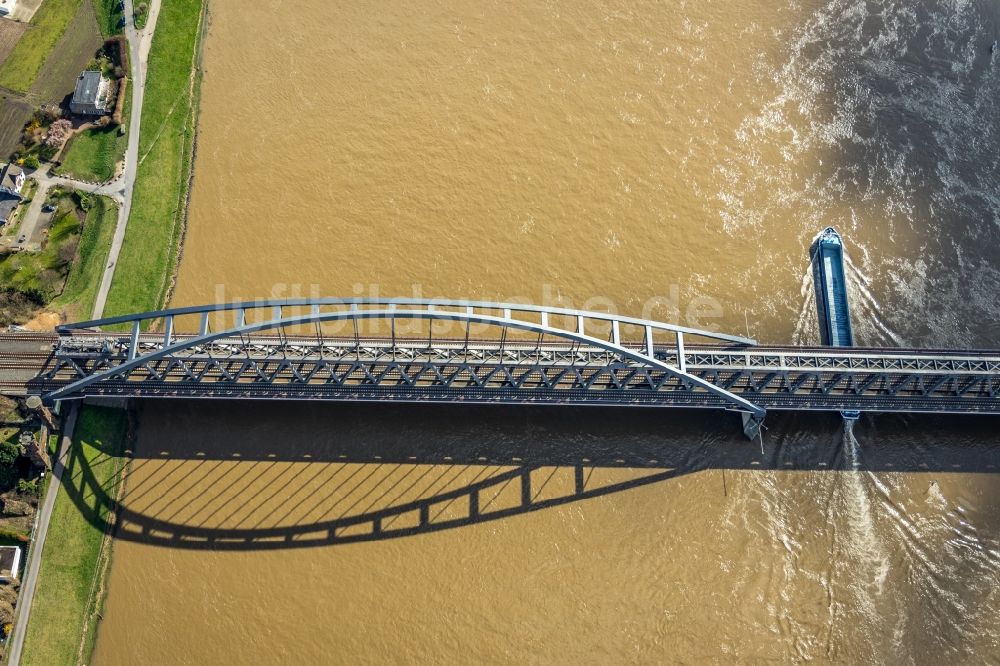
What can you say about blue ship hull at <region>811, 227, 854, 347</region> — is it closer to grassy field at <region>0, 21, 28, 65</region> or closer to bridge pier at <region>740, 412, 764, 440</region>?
bridge pier at <region>740, 412, 764, 440</region>

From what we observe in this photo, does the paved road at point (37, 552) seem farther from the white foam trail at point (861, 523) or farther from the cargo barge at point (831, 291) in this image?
the cargo barge at point (831, 291)

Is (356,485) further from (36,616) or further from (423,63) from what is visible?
(423,63)

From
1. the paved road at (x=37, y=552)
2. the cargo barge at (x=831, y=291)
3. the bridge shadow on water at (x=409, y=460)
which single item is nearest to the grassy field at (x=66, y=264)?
the paved road at (x=37, y=552)

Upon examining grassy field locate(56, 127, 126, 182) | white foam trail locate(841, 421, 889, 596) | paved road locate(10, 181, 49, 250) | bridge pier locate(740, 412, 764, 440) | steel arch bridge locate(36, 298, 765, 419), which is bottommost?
white foam trail locate(841, 421, 889, 596)

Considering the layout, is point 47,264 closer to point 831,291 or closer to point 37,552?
point 37,552

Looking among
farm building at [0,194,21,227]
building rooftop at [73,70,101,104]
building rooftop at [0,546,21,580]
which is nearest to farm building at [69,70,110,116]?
building rooftop at [73,70,101,104]

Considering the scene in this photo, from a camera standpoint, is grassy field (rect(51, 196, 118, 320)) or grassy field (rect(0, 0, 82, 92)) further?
grassy field (rect(0, 0, 82, 92))
